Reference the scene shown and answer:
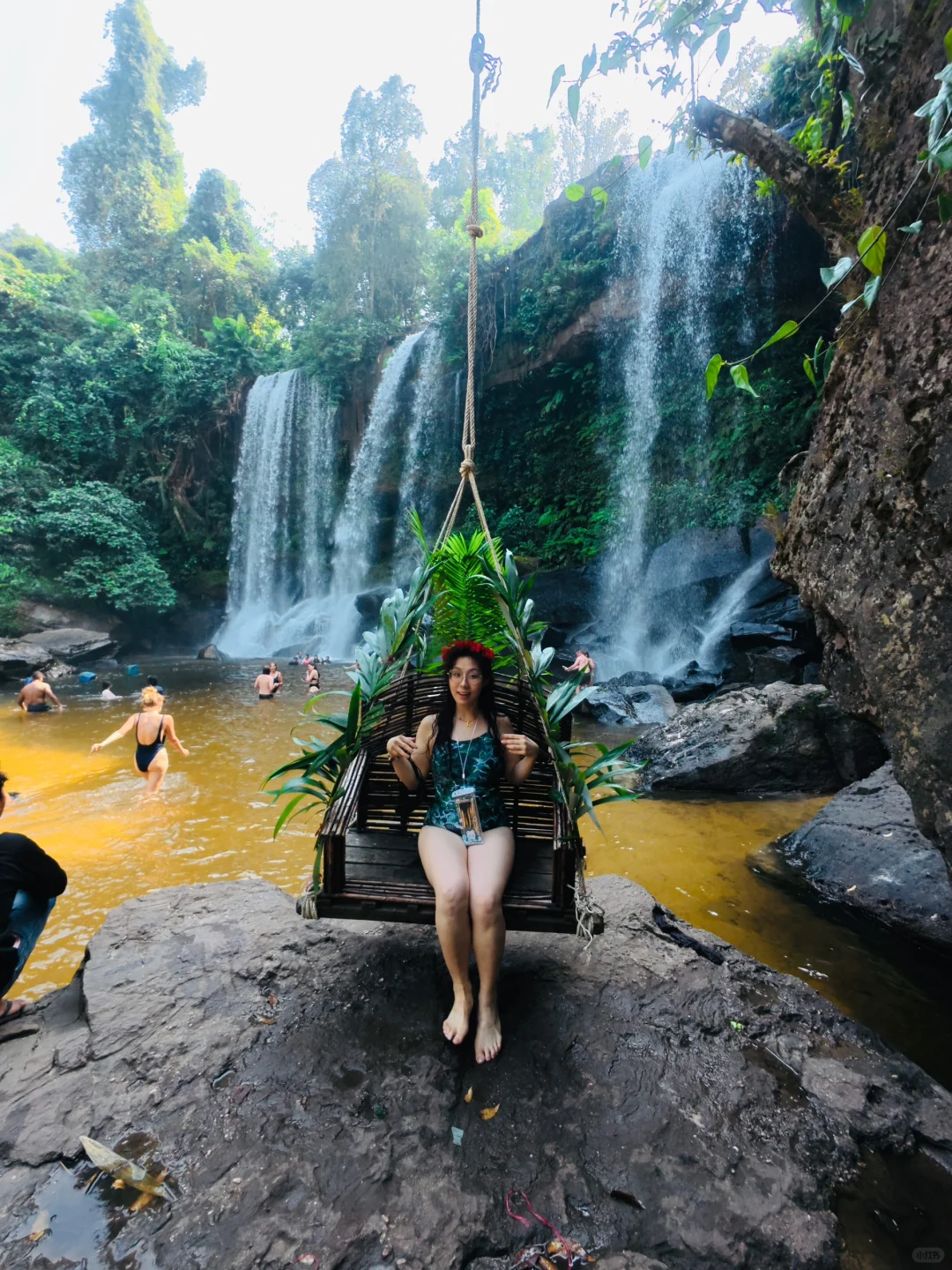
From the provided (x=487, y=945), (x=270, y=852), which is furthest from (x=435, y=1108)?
(x=270, y=852)

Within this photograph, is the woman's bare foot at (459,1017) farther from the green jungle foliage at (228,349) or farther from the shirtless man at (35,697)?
the green jungle foliage at (228,349)

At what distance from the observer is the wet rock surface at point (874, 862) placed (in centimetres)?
302

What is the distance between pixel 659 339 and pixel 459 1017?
44.8 ft

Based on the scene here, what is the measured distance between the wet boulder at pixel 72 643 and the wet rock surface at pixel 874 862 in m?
14.4

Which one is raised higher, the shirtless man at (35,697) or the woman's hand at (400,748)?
the woman's hand at (400,748)

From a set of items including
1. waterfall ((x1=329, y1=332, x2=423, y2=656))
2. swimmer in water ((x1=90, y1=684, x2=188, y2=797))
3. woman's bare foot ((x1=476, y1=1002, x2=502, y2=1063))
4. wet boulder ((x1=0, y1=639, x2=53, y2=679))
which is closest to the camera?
woman's bare foot ((x1=476, y1=1002, x2=502, y2=1063))

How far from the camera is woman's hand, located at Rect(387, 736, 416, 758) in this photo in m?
2.27

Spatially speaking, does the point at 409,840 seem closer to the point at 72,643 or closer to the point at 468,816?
the point at 468,816

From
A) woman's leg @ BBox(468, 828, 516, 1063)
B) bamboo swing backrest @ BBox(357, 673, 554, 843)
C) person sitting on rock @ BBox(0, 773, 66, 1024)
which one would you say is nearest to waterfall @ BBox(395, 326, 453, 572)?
bamboo swing backrest @ BBox(357, 673, 554, 843)

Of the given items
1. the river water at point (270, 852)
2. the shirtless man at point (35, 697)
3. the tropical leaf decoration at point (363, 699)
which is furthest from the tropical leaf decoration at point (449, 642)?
the shirtless man at point (35, 697)

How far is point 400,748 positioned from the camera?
2.28 m

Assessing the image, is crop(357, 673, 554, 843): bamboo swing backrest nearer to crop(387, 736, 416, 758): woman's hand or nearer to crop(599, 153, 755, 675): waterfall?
crop(387, 736, 416, 758): woman's hand

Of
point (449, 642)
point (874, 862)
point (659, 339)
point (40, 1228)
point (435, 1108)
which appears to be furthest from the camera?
point (659, 339)

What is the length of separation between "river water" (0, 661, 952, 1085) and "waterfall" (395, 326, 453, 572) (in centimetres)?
1040
